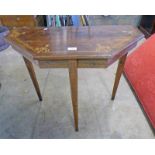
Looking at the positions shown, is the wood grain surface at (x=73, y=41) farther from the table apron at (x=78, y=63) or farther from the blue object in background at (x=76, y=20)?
the blue object in background at (x=76, y=20)

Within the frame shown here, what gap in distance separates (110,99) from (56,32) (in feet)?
2.65

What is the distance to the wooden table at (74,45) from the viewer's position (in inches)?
37.2

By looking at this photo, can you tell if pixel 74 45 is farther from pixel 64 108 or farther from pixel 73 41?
pixel 64 108

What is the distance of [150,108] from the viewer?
1.42 meters

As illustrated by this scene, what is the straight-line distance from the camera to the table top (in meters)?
0.94

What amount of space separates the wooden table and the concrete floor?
1.06 ft

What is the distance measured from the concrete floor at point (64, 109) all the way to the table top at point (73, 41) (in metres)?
0.66

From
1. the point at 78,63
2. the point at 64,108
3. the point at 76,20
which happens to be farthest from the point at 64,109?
the point at 76,20

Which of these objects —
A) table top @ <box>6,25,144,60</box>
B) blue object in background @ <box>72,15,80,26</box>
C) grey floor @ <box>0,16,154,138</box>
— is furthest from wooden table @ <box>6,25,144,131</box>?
blue object in background @ <box>72,15,80,26</box>

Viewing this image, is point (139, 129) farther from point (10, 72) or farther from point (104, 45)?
point (10, 72)

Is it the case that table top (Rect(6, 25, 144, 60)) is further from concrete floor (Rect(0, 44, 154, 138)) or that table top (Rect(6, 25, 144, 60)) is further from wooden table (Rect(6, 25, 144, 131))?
concrete floor (Rect(0, 44, 154, 138))

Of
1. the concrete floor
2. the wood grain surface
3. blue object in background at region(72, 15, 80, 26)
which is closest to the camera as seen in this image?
the wood grain surface

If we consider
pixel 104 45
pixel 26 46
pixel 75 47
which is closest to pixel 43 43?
pixel 26 46

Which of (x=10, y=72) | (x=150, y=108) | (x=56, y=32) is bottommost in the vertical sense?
(x=10, y=72)
